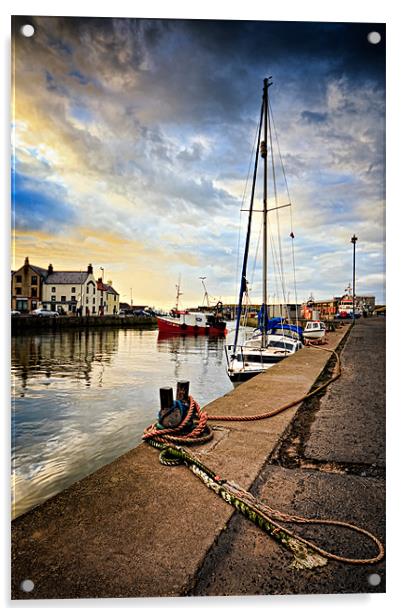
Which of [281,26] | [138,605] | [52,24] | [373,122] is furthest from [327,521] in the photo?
[52,24]

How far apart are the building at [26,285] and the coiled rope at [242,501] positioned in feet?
3.46

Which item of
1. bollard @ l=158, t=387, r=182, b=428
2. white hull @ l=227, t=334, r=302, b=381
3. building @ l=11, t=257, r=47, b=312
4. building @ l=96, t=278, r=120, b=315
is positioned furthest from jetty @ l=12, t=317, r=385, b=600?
white hull @ l=227, t=334, r=302, b=381

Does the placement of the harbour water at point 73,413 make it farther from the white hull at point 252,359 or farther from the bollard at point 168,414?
the bollard at point 168,414

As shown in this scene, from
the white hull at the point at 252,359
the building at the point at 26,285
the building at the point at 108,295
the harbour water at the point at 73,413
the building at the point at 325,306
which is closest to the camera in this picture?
the building at the point at 26,285

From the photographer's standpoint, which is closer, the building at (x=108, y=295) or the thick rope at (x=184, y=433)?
the thick rope at (x=184, y=433)

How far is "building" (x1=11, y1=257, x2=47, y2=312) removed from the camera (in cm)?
199

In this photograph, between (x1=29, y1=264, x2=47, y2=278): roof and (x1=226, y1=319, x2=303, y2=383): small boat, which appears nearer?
(x1=29, y1=264, x2=47, y2=278): roof

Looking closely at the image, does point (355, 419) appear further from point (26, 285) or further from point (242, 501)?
point (26, 285)

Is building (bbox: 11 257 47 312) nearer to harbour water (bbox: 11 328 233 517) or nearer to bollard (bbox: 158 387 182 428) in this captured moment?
harbour water (bbox: 11 328 233 517)

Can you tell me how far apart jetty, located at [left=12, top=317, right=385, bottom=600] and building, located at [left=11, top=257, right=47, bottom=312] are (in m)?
0.98

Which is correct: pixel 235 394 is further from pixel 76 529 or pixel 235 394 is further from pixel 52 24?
pixel 52 24

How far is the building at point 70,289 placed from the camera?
2446 millimetres

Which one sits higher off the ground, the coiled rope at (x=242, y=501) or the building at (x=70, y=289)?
the building at (x=70, y=289)

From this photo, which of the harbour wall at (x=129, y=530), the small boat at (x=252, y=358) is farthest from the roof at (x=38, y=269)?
Answer: the small boat at (x=252, y=358)
